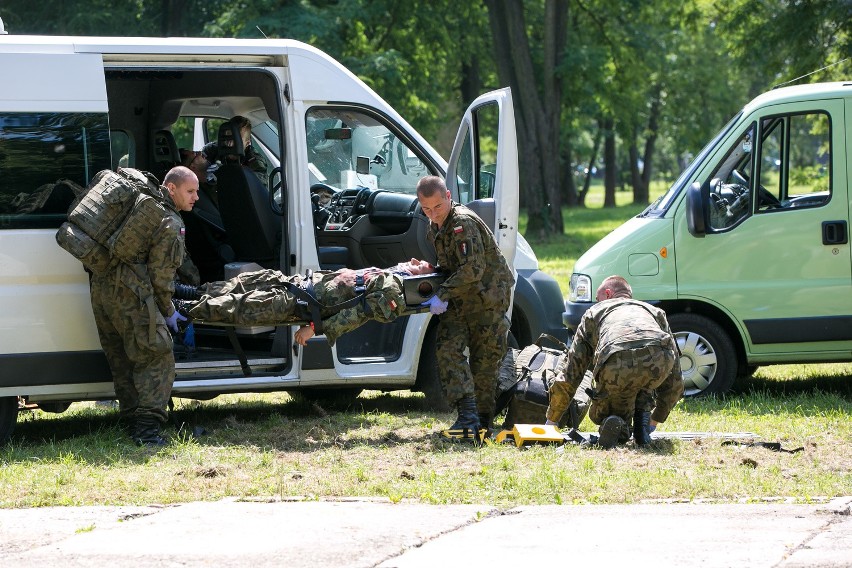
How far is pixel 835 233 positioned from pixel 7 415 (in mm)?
6031

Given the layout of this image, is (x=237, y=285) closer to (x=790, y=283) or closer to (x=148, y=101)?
(x=148, y=101)

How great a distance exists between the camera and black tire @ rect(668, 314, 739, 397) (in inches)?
375

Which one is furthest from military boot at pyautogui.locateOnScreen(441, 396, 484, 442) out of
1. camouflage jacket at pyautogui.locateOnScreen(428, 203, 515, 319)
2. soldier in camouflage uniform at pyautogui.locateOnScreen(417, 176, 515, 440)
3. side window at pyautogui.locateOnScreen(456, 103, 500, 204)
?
side window at pyautogui.locateOnScreen(456, 103, 500, 204)

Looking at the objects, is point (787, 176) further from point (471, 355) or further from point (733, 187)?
point (471, 355)

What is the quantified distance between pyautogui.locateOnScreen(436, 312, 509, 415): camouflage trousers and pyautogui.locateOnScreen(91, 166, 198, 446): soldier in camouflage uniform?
1.75 metres

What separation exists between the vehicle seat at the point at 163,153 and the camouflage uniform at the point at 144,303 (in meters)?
2.14

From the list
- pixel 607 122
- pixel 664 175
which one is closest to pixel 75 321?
pixel 607 122

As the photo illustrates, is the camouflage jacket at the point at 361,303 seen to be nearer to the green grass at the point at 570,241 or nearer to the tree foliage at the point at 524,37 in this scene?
the green grass at the point at 570,241

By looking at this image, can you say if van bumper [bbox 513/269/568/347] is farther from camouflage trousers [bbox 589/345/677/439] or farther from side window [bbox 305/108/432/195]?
camouflage trousers [bbox 589/345/677/439]

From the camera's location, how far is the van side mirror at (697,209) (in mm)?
9445

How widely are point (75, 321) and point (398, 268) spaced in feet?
6.80

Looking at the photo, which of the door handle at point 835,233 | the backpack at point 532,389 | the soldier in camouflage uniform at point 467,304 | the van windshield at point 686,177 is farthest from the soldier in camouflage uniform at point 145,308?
the door handle at point 835,233

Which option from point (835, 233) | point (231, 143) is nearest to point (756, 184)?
point (835, 233)

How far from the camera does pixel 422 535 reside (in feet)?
17.9
